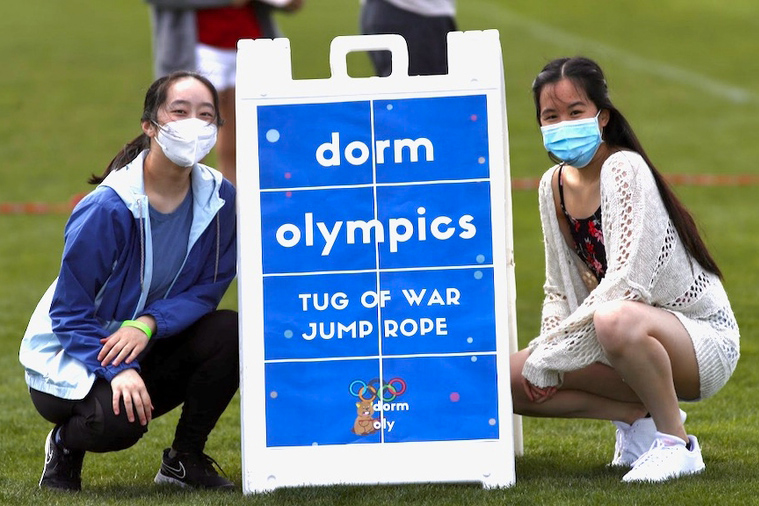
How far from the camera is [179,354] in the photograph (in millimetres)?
4328

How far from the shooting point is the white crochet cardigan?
4.16m

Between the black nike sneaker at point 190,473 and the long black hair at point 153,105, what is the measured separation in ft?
2.82

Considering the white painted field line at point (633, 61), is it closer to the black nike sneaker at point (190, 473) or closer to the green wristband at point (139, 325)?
the black nike sneaker at point (190, 473)

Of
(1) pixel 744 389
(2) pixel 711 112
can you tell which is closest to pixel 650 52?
(2) pixel 711 112

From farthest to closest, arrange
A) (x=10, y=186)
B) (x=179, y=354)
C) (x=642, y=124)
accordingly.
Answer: (x=642, y=124) → (x=10, y=186) → (x=179, y=354)

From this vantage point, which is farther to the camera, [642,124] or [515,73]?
[515,73]

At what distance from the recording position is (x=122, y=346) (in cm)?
409

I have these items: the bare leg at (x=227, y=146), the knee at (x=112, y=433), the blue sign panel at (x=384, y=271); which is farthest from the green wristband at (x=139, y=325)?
the bare leg at (x=227, y=146)

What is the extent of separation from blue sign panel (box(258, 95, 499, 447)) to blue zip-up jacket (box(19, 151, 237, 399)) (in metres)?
0.27

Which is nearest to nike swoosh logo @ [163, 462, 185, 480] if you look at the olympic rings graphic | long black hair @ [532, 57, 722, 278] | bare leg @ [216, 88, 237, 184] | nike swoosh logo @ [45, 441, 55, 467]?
nike swoosh logo @ [45, 441, 55, 467]

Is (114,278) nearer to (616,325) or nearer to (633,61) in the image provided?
(616,325)

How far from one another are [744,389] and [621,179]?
179cm

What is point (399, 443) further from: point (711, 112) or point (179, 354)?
point (711, 112)

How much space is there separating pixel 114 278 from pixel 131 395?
13.9 inches
